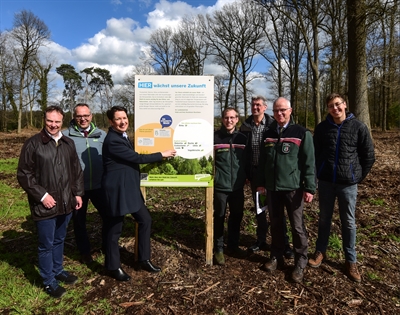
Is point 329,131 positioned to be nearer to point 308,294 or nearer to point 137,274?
point 308,294

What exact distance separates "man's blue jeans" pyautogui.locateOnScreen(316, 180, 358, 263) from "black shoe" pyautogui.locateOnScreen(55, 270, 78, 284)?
3.31 meters

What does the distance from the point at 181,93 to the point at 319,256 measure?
2.90 meters

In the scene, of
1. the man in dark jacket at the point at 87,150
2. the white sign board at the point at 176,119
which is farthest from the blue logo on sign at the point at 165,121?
the man in dark jacket at the point at 87,150

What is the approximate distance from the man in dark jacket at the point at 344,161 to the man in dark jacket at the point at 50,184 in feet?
10.1

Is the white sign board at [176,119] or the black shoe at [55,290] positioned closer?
the black shoe at [55,290]

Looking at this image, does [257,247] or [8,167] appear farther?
[8,167]

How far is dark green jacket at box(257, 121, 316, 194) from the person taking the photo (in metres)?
3.39

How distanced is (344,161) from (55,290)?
3764 mm

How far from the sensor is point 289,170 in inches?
135

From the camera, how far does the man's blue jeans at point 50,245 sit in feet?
10.5

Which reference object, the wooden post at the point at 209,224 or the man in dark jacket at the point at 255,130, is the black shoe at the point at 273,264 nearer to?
the man in dark jacket at the point at 255,130

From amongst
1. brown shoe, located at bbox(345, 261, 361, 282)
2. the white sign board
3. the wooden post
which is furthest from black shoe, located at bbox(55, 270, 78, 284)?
brown shoe, located at bbox(345, 261, 361, 282)

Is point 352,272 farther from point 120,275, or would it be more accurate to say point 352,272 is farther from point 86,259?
point 86,259


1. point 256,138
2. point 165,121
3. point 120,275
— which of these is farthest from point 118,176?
point 256,138
